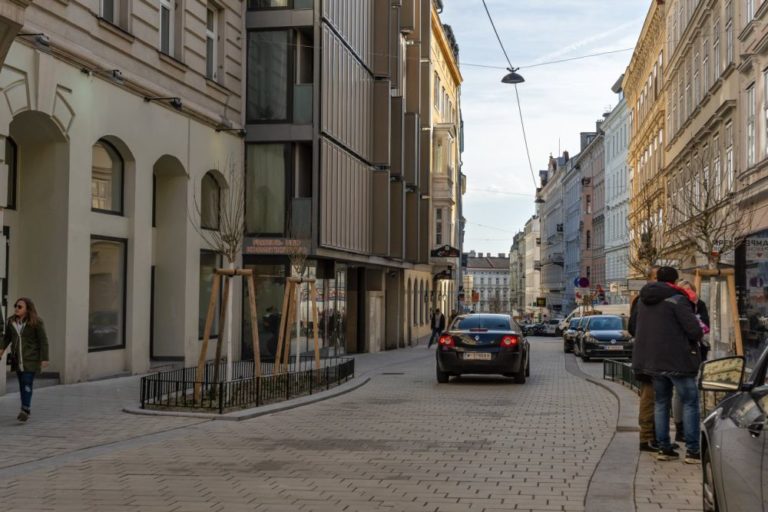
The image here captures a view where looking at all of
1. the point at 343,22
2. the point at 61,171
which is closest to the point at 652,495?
the point at 61,171

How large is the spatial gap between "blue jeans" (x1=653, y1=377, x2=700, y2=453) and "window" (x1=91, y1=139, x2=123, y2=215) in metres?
Answer: 12.8

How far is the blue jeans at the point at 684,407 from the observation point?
30.1 ft

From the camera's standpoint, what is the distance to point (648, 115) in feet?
181

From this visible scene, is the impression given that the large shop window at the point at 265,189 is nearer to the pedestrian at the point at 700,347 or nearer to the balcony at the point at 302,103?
the balcony at the point at 302,103

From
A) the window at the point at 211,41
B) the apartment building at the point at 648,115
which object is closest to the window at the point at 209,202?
the window at the point at 211,41

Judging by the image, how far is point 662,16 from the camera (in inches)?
1966

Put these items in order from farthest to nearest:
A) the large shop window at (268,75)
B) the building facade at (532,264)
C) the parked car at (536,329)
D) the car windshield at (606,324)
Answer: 1. the building facade at (532,264)
2. the parked car at (536,329)
3. the car windshield at (606,324)
4. the large shop window at (268,75)

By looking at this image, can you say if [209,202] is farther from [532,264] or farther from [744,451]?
[532,264]

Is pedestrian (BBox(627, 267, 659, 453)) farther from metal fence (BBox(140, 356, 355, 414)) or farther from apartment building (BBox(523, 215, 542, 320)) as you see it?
apartment building (BBox(523, 215, 542, 320))

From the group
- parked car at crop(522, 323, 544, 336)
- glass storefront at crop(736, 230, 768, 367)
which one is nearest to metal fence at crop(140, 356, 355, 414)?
glass storefront at crop(736, 230, 768, 367)

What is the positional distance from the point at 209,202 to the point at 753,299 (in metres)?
13.2

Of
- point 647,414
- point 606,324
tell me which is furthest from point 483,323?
point 606,324

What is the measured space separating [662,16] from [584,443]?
1678 inches

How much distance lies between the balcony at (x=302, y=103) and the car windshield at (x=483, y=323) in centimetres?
836
